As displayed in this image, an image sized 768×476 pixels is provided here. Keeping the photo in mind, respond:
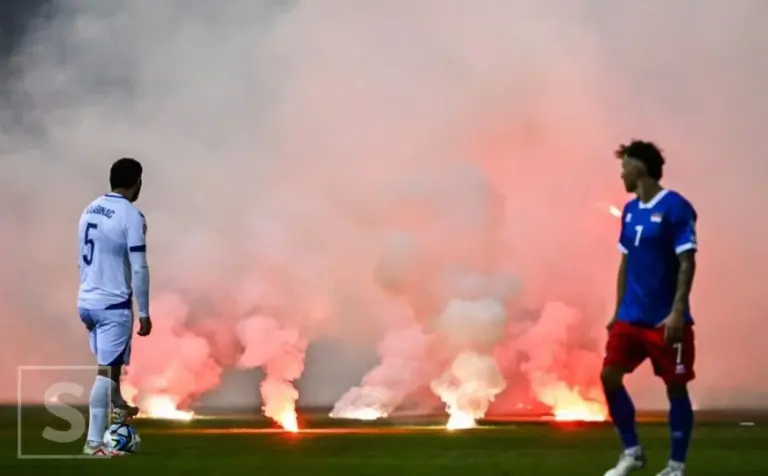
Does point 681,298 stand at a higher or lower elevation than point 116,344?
lower

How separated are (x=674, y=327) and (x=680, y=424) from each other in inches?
20.5

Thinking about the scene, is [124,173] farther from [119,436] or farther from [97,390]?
[119,436]

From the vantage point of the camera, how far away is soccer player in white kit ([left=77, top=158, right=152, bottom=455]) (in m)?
7.28

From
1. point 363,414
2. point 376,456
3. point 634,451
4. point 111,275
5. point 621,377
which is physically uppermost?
point 363,414

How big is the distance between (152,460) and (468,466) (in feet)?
6.44

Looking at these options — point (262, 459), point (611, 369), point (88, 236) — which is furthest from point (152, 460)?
point (611, 369)

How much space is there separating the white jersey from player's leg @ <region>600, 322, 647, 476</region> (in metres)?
2.67

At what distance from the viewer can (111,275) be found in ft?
24.1

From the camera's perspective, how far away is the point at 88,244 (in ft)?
24.2

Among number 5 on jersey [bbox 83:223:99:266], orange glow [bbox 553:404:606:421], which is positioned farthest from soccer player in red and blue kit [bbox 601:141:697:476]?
orange glow [bbox 553:404:606:421]

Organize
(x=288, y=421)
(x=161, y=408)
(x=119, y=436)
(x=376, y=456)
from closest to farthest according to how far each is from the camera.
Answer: (x=119, y=436), (x=376, y=456), (x=288, y=421), (x=161, y=408)

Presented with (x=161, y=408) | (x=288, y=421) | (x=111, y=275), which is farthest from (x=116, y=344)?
(x=161, y=408)

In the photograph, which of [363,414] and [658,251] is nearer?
[658,251]

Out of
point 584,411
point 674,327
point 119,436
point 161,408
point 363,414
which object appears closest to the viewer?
point 674,327
